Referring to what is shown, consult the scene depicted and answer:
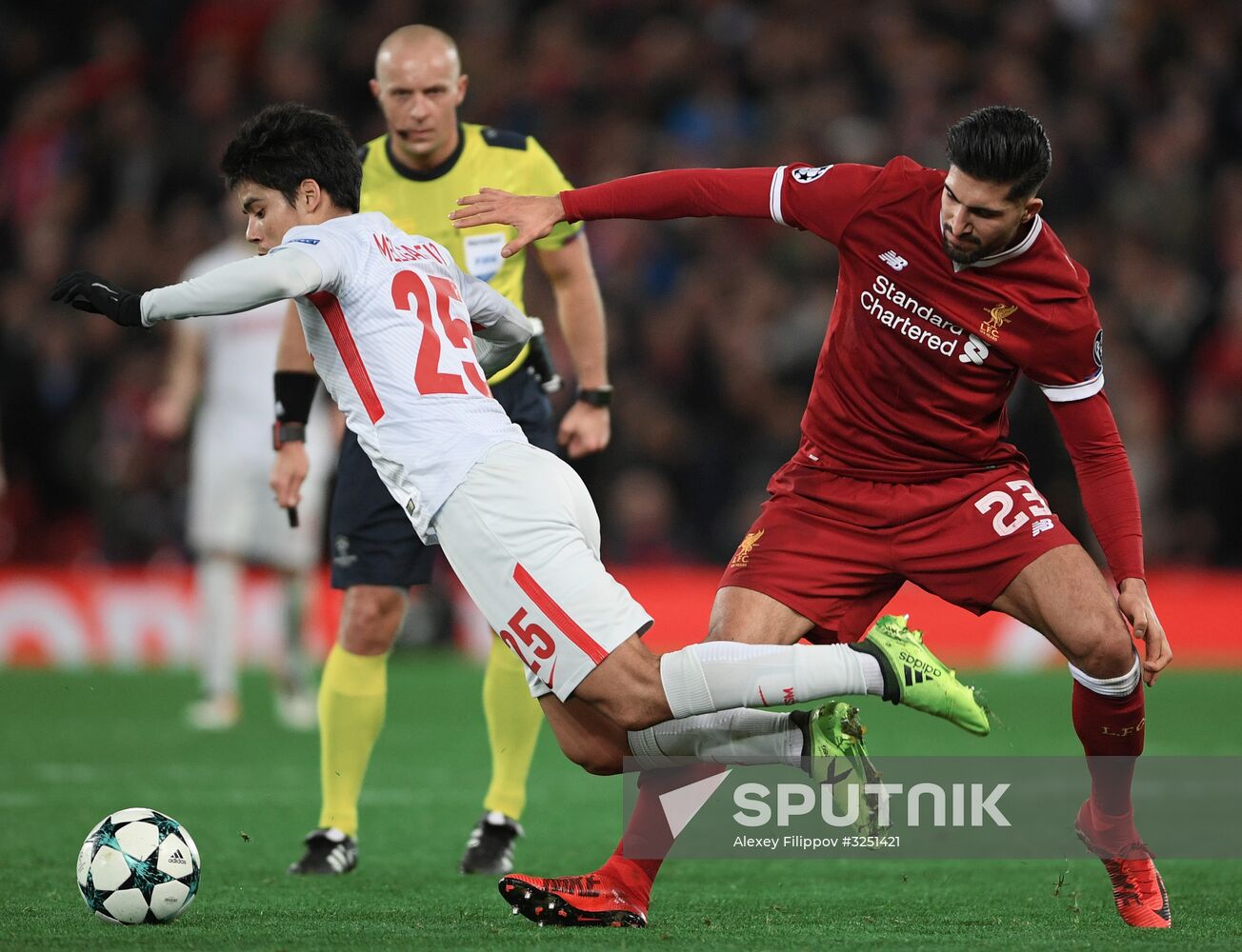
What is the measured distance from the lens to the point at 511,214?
457cm

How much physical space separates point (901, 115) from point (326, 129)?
401 inches

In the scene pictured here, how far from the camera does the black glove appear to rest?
4.16 metres

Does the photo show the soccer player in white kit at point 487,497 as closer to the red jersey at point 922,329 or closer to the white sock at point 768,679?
the white sock at point 768,679

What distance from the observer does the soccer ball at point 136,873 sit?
4348 mm

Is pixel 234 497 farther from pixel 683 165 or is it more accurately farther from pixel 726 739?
pixel 683 165

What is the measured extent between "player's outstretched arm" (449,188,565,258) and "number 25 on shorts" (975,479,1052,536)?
4.53 ft

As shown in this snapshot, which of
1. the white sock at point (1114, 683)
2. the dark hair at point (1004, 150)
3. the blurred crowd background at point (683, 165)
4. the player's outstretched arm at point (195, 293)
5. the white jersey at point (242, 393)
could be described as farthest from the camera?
the blurred crowd background at point (683, 165)

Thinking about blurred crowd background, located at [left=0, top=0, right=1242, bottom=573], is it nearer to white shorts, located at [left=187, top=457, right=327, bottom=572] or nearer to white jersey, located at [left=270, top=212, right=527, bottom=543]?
white shorts, located at [left=187, top=457, right=327, bottom=572]

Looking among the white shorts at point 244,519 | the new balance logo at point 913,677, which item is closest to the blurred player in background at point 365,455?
the new balance logo at point 913,677

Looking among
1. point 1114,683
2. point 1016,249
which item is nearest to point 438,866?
point 1114,683

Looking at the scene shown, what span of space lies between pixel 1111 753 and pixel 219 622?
581 cm

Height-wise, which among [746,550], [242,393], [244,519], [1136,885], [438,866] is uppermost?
[242,393]

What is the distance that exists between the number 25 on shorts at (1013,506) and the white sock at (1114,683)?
40 centimetres

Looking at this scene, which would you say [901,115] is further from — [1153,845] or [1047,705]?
[1153,845]
